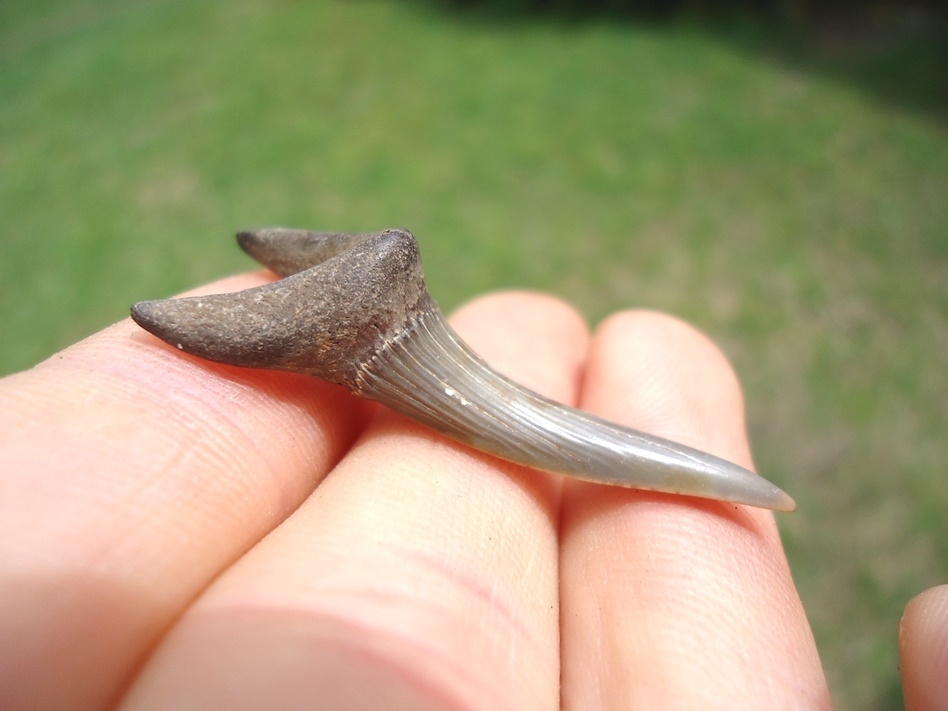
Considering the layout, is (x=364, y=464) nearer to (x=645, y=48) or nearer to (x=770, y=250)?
(x=770, y=250)

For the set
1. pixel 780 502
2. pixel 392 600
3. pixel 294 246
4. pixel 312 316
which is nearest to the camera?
pixel 392 600

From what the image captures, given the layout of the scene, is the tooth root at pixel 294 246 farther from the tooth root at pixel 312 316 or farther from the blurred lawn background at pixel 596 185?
the blurred lawn background at pixel 596 185

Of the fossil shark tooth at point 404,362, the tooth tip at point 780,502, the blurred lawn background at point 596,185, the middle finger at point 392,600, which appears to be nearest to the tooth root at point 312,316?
the fossil shark tooth at point 404,362

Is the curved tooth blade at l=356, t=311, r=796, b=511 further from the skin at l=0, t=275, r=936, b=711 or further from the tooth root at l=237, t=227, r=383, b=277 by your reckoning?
the tooth root at l=237, t=227, r=383, b=277

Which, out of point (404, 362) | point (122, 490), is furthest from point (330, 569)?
point (404, 362)

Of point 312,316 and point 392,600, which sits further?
point 312,316

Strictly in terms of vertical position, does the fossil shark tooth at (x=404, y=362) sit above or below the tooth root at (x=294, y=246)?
below

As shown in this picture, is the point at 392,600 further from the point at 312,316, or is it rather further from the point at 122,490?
the point at 312,316
